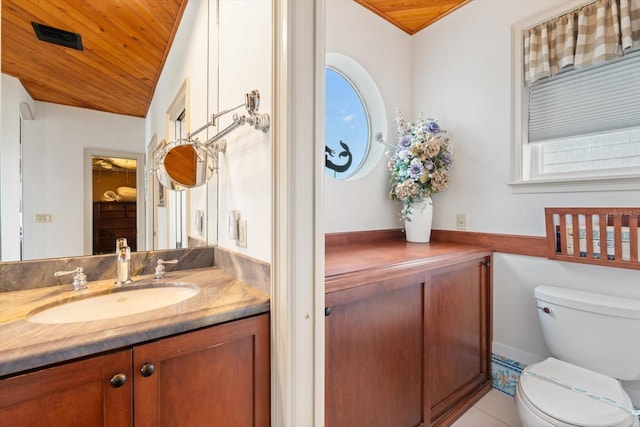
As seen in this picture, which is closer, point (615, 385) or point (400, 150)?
point (615, 385)

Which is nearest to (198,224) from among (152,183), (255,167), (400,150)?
(152,183)

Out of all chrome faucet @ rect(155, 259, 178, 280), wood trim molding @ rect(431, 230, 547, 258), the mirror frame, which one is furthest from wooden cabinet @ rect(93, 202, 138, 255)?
wood trim molding @ rect(431, 230, 547, 258)

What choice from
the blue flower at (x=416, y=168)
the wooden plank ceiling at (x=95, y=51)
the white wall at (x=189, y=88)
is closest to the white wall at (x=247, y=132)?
the white wall at (x=189, y=88)

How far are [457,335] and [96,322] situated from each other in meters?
1.56

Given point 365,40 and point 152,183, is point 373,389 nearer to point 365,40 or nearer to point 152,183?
point 152,183

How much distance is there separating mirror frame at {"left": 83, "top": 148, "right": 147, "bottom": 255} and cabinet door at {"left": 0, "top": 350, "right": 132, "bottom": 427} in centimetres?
61

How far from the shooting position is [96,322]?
71cm

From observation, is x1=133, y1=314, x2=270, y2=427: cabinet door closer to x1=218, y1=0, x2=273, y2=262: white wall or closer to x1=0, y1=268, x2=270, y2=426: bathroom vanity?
x1=0, y1=268, x2=270, y2=426: bathroom vanity

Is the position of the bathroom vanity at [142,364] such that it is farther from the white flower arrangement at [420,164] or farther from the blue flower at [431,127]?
the blue flower at [431,127]

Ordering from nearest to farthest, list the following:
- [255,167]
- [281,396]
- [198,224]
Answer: [281,396]
[255,167]
[198,224]

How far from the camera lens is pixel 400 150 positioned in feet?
6.42

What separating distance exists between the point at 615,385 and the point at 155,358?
5.65 feet

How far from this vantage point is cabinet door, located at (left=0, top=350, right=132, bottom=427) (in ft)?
1.84

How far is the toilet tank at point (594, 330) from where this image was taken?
4.17ft
